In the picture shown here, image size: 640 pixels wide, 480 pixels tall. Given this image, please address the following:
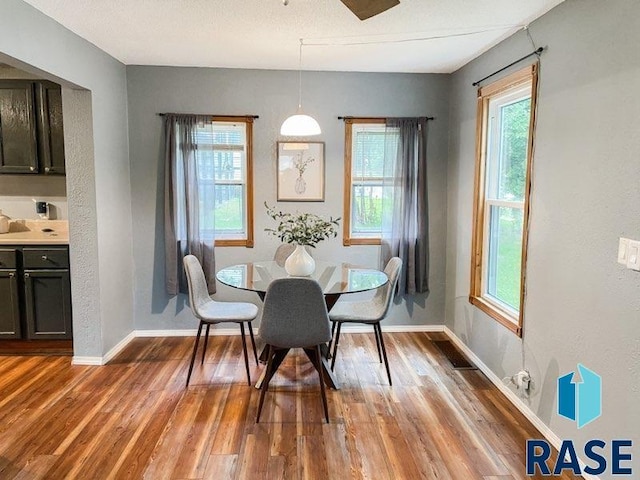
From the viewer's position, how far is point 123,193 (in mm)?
4059

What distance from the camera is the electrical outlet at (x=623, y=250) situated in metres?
2.02

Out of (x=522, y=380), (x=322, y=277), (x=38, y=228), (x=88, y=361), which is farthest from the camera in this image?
(x=38, y=228)

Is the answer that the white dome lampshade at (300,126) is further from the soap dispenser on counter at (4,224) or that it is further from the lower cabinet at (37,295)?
the soap dispenser on counter at (4,224)

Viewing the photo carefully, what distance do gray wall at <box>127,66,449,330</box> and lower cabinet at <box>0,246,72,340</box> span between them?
2.24 feet

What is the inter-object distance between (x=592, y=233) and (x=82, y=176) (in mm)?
3377

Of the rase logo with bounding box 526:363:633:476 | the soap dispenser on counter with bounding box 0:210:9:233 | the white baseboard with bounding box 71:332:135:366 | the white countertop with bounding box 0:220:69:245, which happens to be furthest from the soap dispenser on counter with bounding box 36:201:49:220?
the rase logo with bounding box 526:363:633:476

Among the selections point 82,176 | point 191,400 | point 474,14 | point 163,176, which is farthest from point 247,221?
point 474,14

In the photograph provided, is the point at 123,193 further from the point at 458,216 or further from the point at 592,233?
the point at 592,233

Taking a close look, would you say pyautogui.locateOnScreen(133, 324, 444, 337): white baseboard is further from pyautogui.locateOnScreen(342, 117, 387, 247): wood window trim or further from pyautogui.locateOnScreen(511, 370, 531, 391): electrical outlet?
pyautogui.locateOnScreen(511, 370, 531, 391): electrical outlet

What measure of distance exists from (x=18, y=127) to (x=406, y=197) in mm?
3351

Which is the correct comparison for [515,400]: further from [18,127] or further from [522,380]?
[18,127]

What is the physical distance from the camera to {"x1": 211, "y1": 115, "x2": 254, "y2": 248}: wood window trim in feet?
13.8

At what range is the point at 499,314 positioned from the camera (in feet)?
10.9

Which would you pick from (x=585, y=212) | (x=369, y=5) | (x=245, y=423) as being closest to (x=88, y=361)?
(x=245, y=423)
